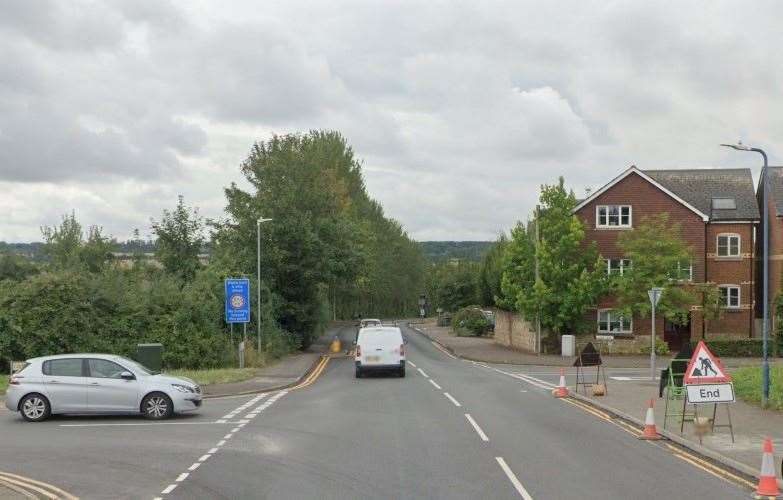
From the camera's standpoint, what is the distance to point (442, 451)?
565 inches

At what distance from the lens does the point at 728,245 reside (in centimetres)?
5109

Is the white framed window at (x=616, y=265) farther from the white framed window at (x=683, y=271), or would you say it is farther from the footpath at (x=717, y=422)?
the footpath at (x=717, y=422)

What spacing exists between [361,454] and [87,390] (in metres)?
8.11

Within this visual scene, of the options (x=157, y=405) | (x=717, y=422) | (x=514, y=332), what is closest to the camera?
(x=717, y=422)

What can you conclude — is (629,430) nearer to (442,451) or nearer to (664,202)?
(442,451)

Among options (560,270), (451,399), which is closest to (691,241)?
(560,270)

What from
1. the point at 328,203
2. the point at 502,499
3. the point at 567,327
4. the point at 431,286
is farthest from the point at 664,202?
the point at 431,286

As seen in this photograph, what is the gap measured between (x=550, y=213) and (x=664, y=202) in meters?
7.80

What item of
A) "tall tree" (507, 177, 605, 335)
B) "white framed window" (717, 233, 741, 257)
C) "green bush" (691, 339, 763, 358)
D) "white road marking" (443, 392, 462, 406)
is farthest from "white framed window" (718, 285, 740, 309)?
"white road marking" (443, 392, 462, 406)

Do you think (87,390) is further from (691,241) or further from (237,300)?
(691,241)

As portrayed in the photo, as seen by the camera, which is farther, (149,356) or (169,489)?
(149,356)

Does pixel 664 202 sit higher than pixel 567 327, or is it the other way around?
pixel 664 202

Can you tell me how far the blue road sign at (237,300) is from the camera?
3619 cm

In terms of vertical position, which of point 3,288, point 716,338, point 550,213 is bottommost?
point 716,338
